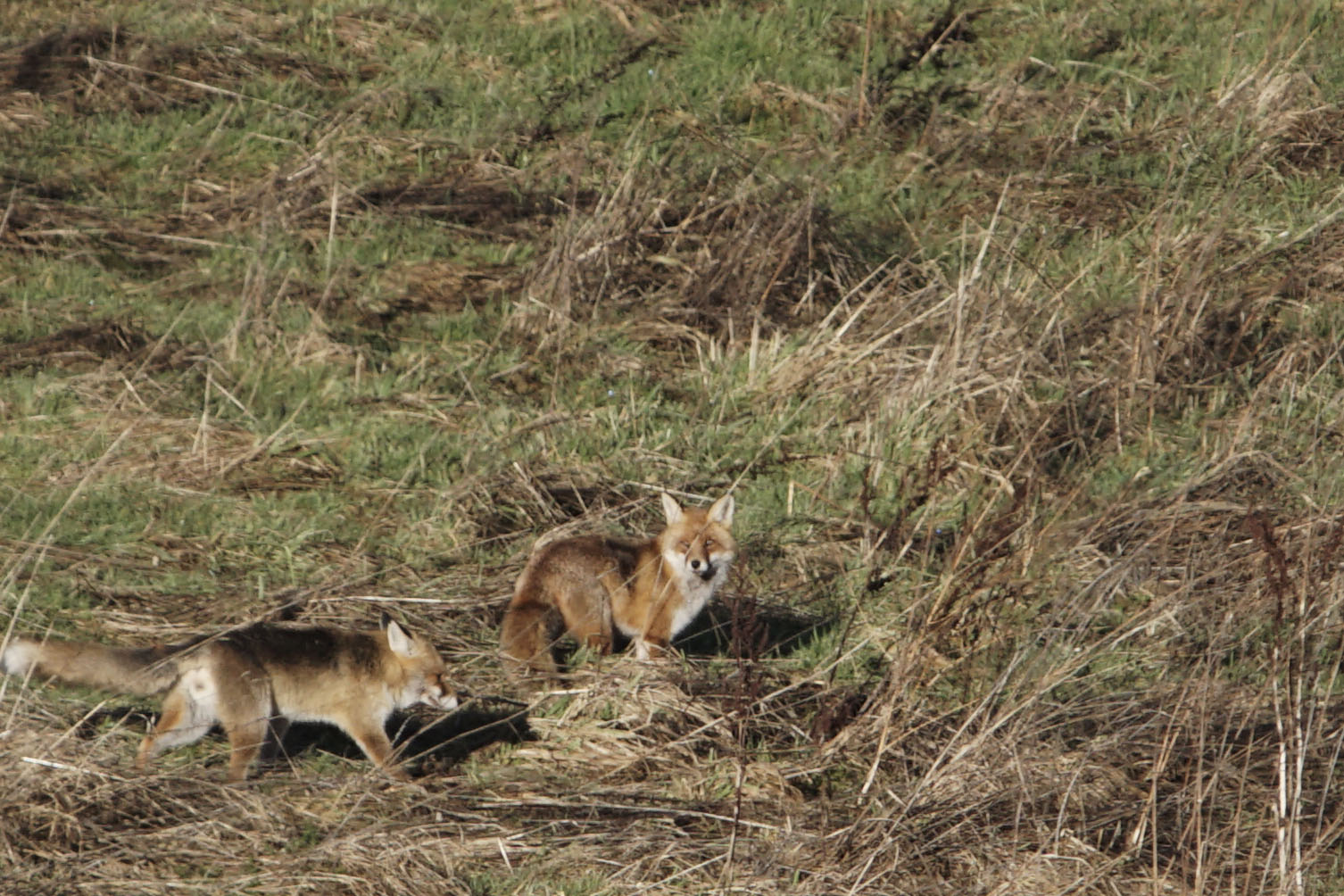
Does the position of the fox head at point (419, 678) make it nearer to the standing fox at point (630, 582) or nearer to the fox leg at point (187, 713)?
the standing fox at point (630, 582)

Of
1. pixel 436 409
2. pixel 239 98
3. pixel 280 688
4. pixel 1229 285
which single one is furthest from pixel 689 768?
pixel 239 98

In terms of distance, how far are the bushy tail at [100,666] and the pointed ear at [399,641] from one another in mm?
735

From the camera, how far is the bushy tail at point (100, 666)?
18.2ft

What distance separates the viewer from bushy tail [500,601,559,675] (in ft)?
21.0

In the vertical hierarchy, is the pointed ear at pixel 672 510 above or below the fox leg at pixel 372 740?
above

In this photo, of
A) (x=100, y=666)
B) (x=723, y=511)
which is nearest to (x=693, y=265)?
(x=723, y=511)

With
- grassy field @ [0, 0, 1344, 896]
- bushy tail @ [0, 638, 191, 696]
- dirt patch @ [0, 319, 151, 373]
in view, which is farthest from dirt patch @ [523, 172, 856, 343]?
bushy tail @ [0, 638, 191, 696]

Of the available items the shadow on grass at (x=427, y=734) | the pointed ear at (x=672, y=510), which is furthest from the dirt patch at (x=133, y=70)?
the shadow on grass at (x=427, y=734)

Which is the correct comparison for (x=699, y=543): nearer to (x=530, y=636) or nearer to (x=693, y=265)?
(x=530, y=636)

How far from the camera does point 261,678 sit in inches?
222

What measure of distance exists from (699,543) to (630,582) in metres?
0.33

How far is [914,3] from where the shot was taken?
12.7 metres

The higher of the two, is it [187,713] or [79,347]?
[187,713]

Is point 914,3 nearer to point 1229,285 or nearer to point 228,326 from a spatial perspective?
point 1229,285
